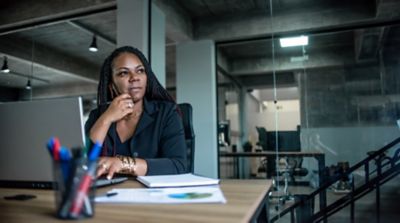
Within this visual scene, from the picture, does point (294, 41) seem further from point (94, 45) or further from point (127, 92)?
point (127, 92)

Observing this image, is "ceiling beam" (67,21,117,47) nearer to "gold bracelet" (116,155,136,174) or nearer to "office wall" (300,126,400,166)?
"office wall" (300,126,400,166)

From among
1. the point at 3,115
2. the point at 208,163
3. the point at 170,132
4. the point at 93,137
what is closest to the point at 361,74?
the point at 208,163

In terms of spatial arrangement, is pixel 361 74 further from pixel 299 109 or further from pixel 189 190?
pixel 189 190

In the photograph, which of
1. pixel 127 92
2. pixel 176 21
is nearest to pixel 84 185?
pixel 127 92

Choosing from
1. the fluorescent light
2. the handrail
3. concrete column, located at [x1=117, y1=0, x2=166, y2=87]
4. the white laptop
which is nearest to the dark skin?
the white laptop

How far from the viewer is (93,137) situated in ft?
3.72

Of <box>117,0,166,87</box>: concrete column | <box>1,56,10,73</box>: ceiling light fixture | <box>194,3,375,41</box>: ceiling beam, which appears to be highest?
<box>194,3,375,41</box>: ceiling beam

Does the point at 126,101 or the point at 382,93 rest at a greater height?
the point at 382,93

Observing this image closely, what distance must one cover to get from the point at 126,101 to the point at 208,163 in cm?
340

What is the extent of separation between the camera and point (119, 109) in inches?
47.4

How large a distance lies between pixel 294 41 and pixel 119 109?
3.87 metres

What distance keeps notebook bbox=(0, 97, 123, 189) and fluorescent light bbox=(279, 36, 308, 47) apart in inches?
164

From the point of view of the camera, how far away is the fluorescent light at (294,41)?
14.7 ft

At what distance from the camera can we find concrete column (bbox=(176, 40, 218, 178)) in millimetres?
4523
